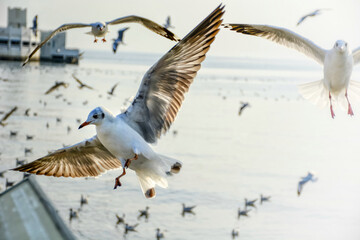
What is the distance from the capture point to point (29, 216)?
6121 mm

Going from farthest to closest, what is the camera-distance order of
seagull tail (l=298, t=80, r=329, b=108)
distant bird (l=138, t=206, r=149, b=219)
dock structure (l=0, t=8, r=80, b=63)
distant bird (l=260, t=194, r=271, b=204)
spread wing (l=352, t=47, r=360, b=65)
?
dock structure (l=0, t=8, r=80, b=63) → distant bird (l=260, t=194, r=271, b=204) → distant bird (l=138, t=206, r=149, b=219) → seagull tail (l=298, t=80, r=329, b=108) → spread wing (l=352, t=47, r=360, b=65)

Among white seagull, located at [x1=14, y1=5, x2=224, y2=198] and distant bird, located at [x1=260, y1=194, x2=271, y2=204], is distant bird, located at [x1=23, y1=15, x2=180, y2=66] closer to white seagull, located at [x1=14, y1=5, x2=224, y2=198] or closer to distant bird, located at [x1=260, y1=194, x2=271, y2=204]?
white seagull, located at [x1=14, y1=5, x2=224, y2=198]

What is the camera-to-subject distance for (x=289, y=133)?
21.0 m

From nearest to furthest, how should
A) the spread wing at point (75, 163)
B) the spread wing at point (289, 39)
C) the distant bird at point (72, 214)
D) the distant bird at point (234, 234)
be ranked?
the spread wing at point (75, 163) → the spread wing at point (289, 39) → the distant bird at point (72, 214) → the distant bird at point (234, 234)

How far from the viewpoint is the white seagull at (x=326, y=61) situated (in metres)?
6.36

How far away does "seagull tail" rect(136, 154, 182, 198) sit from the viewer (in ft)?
15.1

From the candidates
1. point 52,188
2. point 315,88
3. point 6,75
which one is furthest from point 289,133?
point 6,75

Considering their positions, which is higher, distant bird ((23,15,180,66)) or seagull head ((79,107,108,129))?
distant bird ((23,15,180,66))

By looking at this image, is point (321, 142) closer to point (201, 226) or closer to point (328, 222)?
point (328, 222)

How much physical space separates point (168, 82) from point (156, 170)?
66 centimetres

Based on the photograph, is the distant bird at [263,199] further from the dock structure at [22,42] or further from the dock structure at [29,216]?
the dock structure at [22,42]

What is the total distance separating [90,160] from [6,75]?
34684mm

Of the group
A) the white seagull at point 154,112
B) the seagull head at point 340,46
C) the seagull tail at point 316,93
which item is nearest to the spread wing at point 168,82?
the white seagull at point 154,112

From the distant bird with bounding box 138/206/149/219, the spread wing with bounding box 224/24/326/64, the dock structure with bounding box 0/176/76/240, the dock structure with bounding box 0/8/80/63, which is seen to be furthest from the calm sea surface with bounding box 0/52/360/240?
the dock structure with bounding box 0/8/80/63
